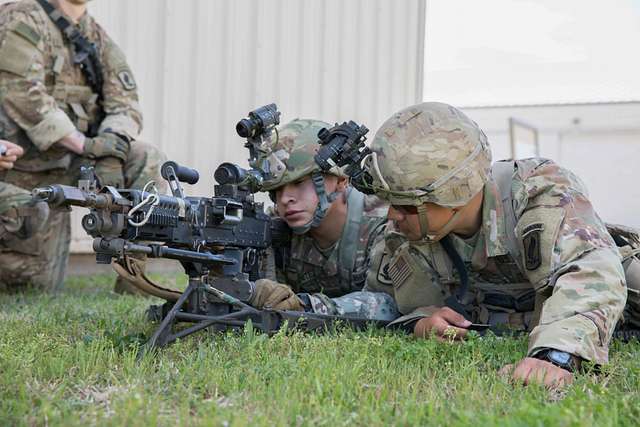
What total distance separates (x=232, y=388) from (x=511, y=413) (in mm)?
1027

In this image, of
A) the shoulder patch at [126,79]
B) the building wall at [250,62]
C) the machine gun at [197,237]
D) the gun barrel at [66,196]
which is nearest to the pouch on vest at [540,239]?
the machine gun at [197,237]

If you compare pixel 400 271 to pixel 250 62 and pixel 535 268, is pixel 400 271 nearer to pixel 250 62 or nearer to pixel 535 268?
pixel 535 268

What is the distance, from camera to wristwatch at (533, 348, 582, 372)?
3350 mm

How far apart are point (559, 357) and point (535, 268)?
0.68 m

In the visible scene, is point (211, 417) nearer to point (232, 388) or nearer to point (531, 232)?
point (232, 388)

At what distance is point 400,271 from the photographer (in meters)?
4.75

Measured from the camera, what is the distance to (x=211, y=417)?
2.65 meters

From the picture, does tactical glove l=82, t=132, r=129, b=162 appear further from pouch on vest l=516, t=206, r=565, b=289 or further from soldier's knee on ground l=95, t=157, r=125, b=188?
pouch on vest l=516, t=206, r=565, b=289

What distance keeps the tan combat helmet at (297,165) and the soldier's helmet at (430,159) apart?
1.19 metres

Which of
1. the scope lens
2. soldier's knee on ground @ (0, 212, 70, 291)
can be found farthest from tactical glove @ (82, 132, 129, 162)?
the scope lens

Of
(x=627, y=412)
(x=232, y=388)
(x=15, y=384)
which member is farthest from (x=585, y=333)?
(x=15, y=384)

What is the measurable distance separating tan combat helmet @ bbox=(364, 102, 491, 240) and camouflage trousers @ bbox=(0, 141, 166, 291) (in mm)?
3255

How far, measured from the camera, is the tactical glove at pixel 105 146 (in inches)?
263

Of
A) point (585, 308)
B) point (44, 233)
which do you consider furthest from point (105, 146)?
point (585, 308)
